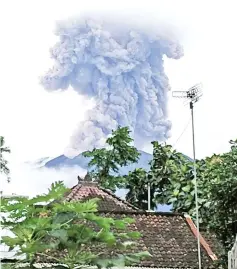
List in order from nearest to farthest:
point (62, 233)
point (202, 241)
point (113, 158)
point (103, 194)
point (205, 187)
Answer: point (62, 233) → point (205, 187) → point (202, 241) → point (103, 194) → point (113, 158)

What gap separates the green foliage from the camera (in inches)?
388

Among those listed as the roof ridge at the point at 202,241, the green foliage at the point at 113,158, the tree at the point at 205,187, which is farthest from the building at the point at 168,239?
the green foliage at the point at 113,158

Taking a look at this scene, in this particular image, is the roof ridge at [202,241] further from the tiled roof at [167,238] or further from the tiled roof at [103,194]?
the tiled roof at [103,194]

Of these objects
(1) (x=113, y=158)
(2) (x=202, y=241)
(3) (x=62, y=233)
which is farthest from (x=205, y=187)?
(3) (x=62, y=233)

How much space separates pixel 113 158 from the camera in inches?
389

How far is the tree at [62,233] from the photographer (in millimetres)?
884

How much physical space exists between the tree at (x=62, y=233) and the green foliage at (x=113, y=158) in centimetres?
878

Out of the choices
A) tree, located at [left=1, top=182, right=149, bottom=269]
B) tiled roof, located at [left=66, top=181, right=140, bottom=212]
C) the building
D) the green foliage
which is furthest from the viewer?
the green foliage

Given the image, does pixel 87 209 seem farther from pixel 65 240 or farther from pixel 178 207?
pixel 178 207

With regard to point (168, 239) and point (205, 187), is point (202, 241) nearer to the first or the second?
point (168, 239)

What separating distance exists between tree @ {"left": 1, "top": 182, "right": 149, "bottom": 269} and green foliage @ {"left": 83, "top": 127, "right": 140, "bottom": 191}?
878 centimetres

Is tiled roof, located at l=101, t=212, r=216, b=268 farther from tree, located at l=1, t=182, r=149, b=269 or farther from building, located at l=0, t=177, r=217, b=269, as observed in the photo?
tree, located at l=1, t=182, r=149, b=269

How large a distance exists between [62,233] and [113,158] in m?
9.02

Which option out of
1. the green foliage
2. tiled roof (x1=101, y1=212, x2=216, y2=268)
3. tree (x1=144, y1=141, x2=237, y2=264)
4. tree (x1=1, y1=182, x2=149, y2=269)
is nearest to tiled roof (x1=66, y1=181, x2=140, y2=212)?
tiled roof (x1=101, y1=212, x2=216, y2=268)
